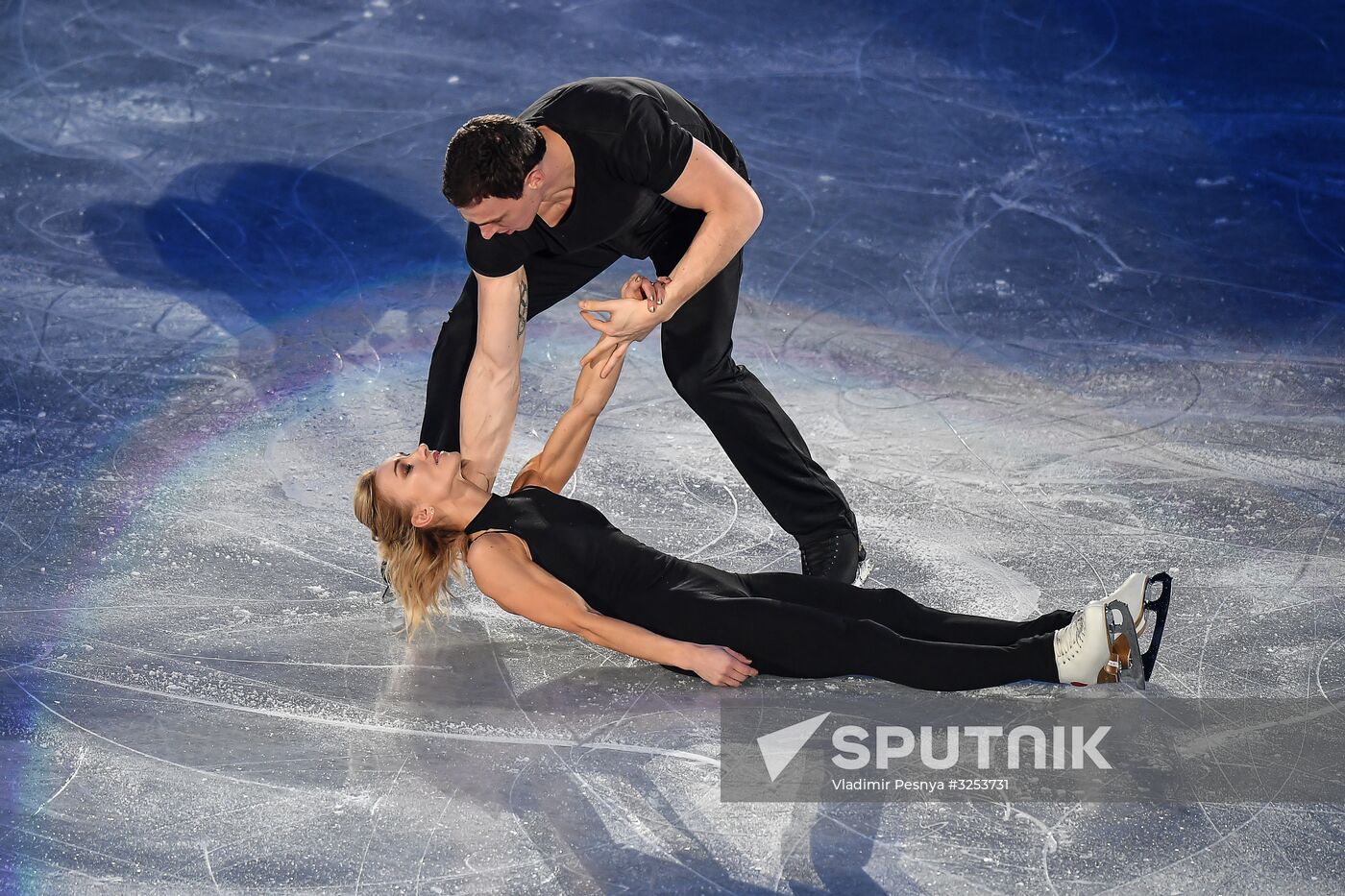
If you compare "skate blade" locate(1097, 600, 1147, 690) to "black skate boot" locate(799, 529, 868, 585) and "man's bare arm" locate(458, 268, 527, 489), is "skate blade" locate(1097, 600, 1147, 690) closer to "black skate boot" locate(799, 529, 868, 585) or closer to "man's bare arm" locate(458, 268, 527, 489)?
"black skate boot" locate(799, 529, 868, 585)

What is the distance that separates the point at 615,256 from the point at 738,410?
1.69ft

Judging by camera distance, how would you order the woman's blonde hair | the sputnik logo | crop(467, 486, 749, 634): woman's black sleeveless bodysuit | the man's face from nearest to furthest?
the sputnik logo, the man's face, crop(467, 486, 749, 634): woman's black sleeveless bodysuit, the woman's blonde hair

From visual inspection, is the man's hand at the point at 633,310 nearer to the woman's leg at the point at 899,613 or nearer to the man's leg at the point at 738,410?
the man's leg at the point at 738,410

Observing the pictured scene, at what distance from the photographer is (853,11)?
657 cm

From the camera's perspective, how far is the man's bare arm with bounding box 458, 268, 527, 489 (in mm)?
3264

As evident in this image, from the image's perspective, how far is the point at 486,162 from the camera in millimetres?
2787

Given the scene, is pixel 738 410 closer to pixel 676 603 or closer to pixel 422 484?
pixel 676 603

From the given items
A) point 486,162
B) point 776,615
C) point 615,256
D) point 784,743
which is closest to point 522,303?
point 615,256

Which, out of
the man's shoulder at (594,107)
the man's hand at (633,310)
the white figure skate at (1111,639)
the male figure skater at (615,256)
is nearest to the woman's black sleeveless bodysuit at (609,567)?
the male figure skater at (615,256)

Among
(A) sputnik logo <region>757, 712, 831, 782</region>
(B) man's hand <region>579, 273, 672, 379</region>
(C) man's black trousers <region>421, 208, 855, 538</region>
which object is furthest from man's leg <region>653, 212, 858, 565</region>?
(A) sputnik logo <region>757, 712, 831, 782</region>

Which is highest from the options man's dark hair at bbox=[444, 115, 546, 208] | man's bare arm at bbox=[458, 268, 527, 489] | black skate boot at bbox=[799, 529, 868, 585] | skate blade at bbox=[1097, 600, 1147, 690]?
man's dark hair at bbox=[444, 115, 546, 208]

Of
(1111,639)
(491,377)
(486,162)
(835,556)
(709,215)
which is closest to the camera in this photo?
(486,162)

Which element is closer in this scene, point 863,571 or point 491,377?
point 491,377

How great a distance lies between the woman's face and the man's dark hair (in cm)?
65
